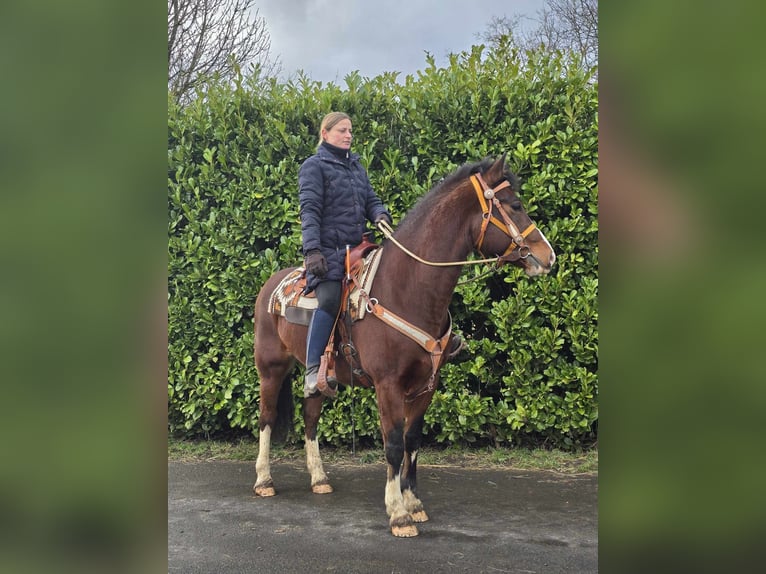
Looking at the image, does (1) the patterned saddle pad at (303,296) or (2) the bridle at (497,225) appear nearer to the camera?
(2) the bridle at (497,225)

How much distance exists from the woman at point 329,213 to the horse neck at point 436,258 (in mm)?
526

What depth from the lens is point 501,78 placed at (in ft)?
18.0

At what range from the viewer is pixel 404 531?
3.83m

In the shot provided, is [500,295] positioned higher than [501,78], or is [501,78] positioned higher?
[501,78]

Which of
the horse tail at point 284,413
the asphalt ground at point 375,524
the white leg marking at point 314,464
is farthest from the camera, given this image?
the horse tail at point 284,413

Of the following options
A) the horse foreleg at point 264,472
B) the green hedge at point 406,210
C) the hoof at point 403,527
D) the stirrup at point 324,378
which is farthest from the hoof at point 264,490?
the hoof at point 403,527

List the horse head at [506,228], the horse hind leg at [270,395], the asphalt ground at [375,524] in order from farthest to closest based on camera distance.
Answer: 1. the horse hind leg at [270,395]
2. the horse head at [506,228]
3. the asphalt ground at [375,524]

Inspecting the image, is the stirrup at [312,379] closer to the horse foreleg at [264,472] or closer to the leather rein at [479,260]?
the leather rein at [479,260]

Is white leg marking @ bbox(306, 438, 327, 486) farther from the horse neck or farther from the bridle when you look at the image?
the bridle

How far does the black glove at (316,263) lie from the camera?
3908mm

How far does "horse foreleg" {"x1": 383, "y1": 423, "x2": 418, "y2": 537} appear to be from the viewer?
152 inches
